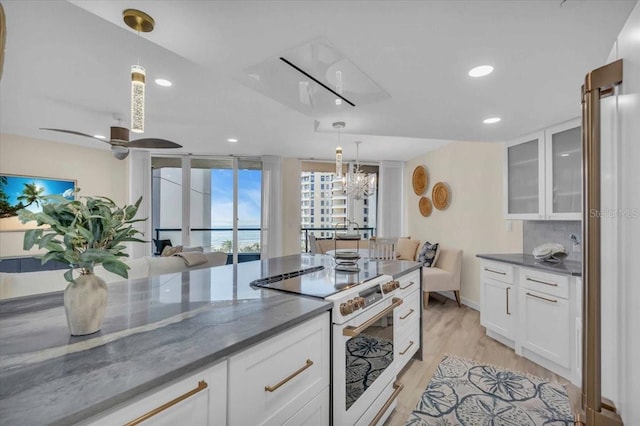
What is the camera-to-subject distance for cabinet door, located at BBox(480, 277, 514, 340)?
2867mm

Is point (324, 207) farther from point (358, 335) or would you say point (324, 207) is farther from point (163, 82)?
point (358, 335)

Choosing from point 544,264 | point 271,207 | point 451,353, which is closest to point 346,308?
Answer: point 451,353

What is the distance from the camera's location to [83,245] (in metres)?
0.96

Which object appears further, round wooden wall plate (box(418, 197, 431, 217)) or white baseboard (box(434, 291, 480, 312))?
round wooden wall plate (box(418, 197, 431, 217))

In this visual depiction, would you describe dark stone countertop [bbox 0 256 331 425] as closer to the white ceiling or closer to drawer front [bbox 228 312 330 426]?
drawer front [bbox 228 312 330 426]

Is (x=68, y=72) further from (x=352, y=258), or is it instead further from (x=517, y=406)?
(x=517, y=406)

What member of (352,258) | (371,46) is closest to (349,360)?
(352,258)

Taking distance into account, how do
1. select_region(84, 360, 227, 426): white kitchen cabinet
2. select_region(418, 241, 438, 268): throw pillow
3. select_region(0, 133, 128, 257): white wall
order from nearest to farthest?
select_region(84, 360, 227, 426): white kitchen cabinet
select_region(0, 133, 128, 257): white wall
select_region(418, 241, 438, 268): throw pillow

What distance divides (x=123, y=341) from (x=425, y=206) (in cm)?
534

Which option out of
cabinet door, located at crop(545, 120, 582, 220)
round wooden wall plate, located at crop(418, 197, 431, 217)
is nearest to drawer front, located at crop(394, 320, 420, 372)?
cabinet door, located at crop(545, 120, 582, 220)

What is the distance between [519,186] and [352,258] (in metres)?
2.19

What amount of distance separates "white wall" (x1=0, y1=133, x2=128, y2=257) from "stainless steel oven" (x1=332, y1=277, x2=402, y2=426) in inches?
215

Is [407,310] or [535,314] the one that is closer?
[407,310]

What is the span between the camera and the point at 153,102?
3098 mm
